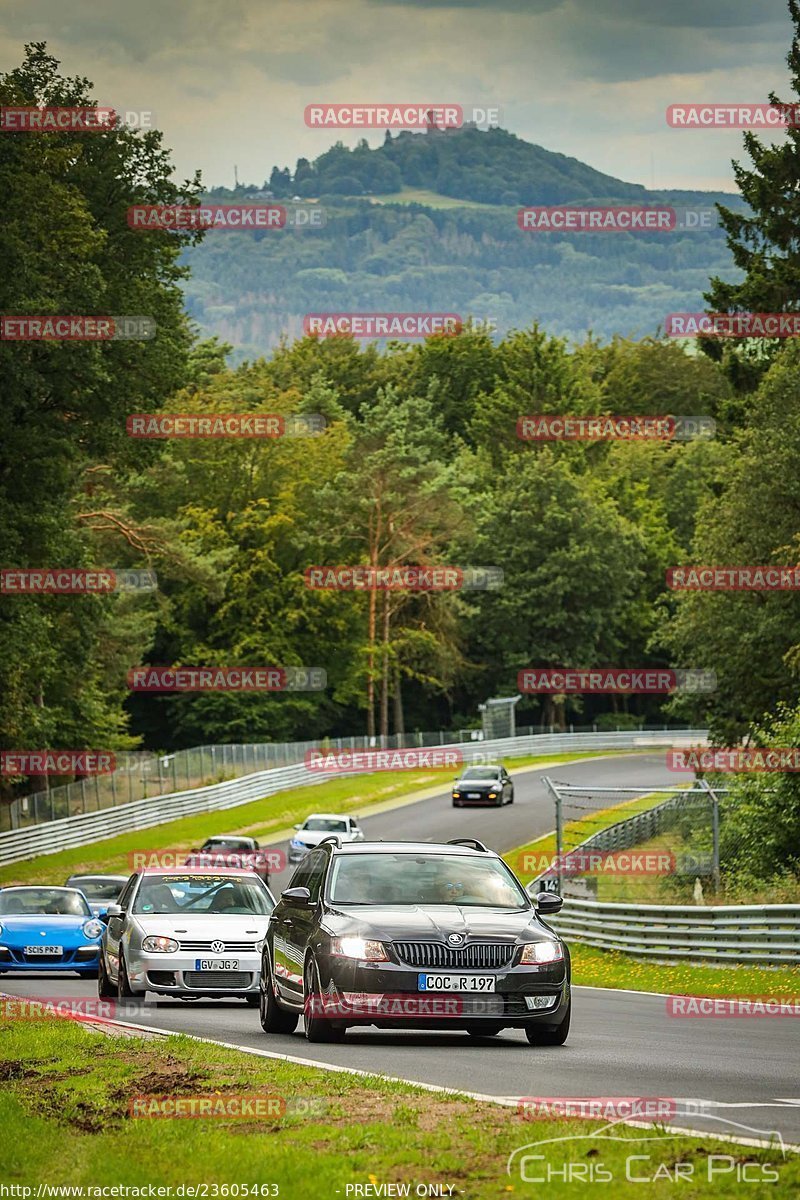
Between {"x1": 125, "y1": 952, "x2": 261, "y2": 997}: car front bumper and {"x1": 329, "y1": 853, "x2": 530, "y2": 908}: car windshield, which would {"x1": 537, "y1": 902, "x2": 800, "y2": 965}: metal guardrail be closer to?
{"x1": 125, "y1": 952, "x2": 261, "y2": 997}: car front bumper

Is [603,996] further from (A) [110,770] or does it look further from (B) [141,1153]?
(A) [110,770]

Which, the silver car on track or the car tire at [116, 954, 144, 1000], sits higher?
the silver car on track

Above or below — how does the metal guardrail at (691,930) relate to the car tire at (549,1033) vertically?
below

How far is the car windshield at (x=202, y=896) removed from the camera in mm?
19719

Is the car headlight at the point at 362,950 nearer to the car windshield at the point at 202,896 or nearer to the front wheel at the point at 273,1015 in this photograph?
the front wheel at the point at 273,1015

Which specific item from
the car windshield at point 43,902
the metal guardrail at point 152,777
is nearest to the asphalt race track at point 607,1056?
the car windshield at point 43,902

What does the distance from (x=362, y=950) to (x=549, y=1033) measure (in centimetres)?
157

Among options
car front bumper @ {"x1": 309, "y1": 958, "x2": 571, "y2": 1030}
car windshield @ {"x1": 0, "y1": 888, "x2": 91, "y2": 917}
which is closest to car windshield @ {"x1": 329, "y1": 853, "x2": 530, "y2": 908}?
car front bumper @ {"x1": 309, "y1": 958, "x2": 571, "y2": 1030}

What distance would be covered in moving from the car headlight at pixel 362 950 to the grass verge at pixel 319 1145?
216 centimetres

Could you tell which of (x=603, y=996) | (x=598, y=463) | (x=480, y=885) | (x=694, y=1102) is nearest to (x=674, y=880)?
(x=603, y=996)

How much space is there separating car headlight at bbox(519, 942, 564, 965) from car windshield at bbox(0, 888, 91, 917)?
1357 centimetres

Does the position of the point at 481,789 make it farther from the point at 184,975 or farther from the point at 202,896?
the point at 184,975

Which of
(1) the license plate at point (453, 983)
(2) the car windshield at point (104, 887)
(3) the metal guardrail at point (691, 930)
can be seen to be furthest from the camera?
(2) the car windshield at point (104, 887)

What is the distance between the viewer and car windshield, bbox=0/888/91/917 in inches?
1035
